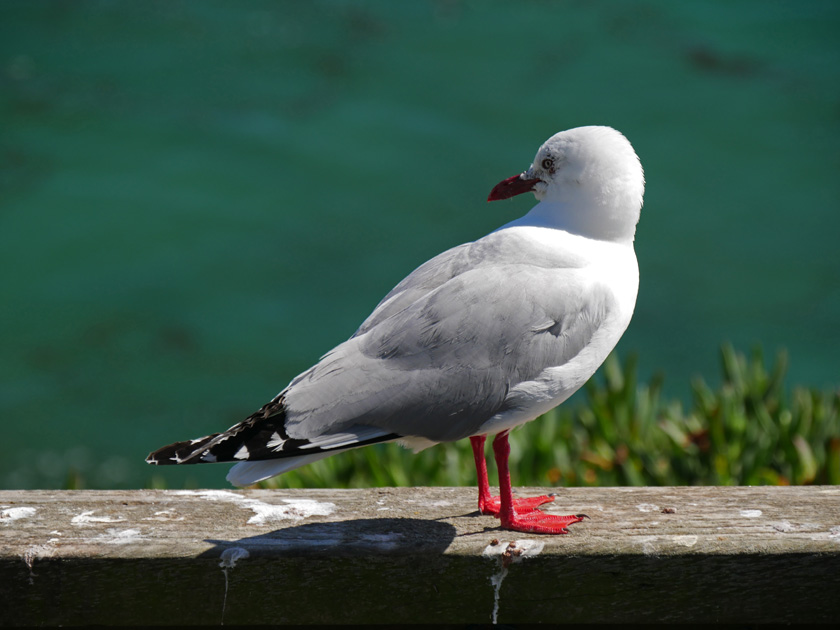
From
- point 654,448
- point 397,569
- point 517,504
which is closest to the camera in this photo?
point 397,569

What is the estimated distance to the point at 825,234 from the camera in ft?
23.4

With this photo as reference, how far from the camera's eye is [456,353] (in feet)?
7.71

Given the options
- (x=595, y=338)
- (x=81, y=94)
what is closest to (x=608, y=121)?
(x=81, y=94)

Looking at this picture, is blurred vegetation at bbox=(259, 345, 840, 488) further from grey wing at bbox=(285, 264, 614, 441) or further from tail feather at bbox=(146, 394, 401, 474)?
tail feather at bbox=(146, 394, 401, 474)

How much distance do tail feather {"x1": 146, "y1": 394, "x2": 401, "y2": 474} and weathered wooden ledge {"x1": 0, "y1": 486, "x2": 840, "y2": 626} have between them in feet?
0.53

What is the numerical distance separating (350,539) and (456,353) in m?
0.47

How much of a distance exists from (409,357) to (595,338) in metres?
0.44

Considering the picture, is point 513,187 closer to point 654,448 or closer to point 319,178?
point 654,448

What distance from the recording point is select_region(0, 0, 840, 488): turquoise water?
21.0ft

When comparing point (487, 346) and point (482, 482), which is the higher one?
point (487, 346)

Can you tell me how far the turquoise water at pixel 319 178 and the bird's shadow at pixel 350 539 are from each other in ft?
11.4

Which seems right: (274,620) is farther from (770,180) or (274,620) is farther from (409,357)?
(770,180)

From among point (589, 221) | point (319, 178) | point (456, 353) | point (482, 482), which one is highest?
point (319, 178)

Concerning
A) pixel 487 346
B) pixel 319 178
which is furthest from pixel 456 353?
pixel 319 178
